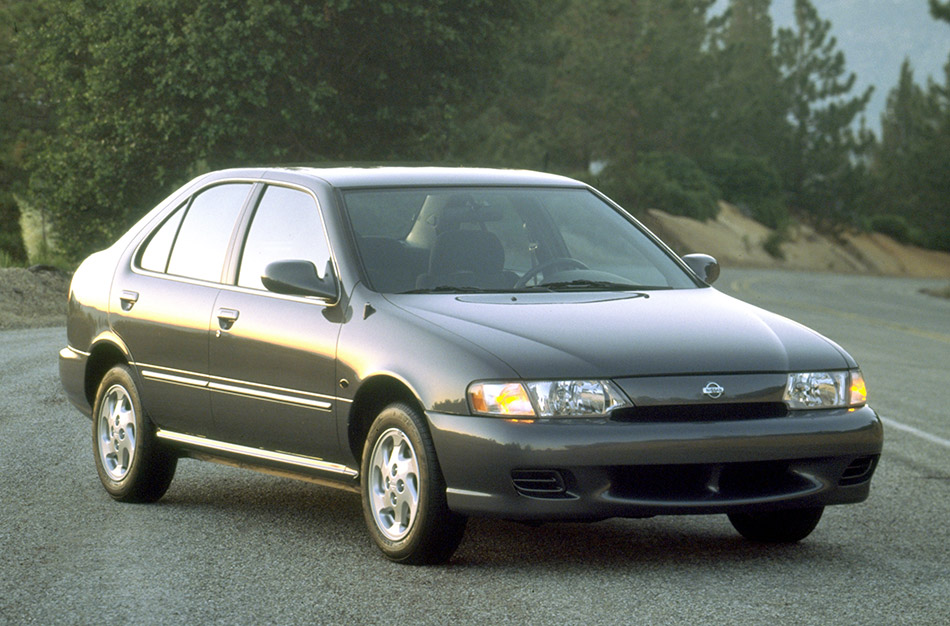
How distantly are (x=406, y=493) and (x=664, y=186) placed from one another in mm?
59042

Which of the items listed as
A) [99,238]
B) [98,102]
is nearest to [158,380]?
[98,102]

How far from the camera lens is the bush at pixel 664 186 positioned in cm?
6238

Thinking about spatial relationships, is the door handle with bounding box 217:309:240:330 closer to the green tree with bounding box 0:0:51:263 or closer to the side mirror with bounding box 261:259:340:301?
the side mirror with bounding box 261:259:340:301

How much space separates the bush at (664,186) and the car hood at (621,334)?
53.5m

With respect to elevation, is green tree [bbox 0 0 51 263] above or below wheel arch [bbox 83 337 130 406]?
below

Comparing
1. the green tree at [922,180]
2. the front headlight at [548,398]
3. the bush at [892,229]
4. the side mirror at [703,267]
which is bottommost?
the bush at [892,229]

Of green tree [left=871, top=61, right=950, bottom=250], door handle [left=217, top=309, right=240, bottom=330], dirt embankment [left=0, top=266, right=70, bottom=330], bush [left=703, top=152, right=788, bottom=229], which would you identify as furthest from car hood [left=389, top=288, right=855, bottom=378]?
bush [left=703, top=152, right=788, bottom=229]

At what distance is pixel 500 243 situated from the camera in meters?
7.10

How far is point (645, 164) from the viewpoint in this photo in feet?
220

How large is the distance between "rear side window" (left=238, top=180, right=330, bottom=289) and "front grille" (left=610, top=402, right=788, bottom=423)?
1732 mm

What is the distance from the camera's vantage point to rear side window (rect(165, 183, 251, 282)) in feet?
25.0

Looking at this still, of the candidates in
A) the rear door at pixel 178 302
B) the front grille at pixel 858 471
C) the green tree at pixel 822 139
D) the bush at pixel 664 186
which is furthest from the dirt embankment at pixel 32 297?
the green tree at pixel 822 139

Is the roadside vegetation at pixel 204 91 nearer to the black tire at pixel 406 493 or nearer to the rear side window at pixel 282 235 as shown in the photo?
the rear side window at pixel 282 235


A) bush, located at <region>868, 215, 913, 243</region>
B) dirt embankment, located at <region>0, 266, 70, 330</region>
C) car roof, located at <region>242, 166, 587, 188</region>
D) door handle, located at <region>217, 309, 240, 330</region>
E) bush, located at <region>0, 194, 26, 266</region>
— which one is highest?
car roof, located at <region>242, 166, 587, 188</region>
